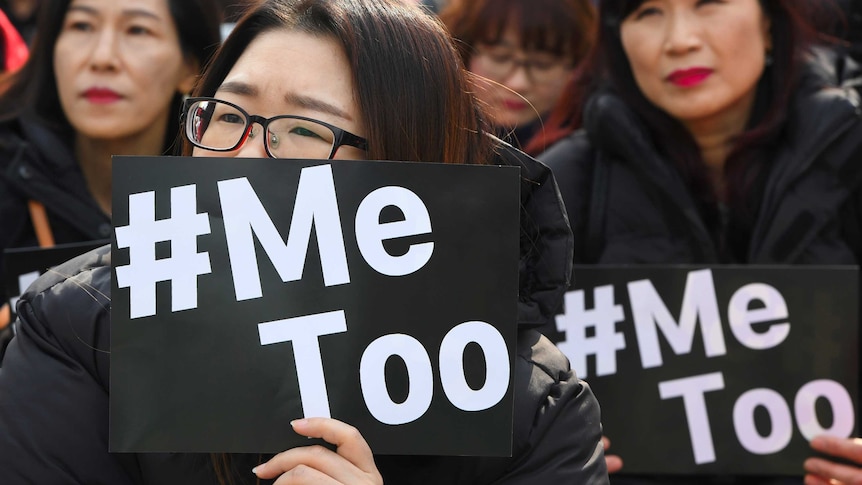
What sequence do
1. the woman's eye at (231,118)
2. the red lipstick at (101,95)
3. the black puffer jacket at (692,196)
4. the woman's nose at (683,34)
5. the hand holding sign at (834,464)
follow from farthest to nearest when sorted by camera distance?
the red lipstick at (101,95) → the woman's nose at (683,34) → the black puffer jacket at (692,196) → the hand holding sign at (834,464) → the woman's eye at (231,118)

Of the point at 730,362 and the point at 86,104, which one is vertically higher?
the point at 86,104

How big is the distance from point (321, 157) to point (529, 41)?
2470 mm

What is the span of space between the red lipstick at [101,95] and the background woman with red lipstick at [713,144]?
1.28m

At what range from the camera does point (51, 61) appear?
3.59 m

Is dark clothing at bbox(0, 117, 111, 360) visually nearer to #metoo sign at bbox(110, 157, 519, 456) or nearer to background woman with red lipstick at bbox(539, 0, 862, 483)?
background woman with red lipstick at bbox(539, 0, 862, 483)

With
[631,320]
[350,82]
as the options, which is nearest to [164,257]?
[350,82]

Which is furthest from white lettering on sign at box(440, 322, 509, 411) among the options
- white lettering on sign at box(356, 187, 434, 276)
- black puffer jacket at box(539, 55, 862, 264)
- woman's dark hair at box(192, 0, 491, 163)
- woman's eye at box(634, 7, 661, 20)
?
woman's eye at box(634, 7, 661, 20)

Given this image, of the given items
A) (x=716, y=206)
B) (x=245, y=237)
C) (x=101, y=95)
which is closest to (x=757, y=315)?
(x=716, y=206)

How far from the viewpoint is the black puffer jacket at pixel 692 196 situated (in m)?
3.05

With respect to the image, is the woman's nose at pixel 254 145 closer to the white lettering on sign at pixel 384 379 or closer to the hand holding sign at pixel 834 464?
the white lettering on sign at pixel 384 379

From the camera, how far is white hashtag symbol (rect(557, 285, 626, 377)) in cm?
267

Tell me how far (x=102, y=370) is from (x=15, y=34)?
7.85 feet

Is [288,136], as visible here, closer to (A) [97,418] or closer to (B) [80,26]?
(A) [97,418]

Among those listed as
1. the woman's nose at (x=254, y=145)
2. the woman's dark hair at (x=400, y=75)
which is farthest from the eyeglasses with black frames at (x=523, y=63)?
the woman's nose at (x=254, y=145)
